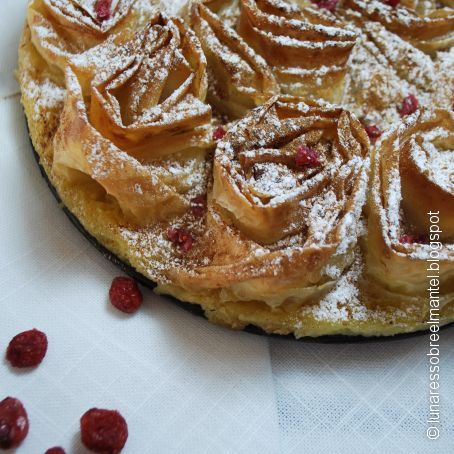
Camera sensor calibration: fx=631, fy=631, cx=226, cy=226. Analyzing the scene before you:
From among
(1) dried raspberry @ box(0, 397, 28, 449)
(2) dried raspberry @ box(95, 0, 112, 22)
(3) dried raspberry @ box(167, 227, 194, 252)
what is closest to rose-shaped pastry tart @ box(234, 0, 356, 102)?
(2) dried raspberry @ box(95, 0, 112, 22)

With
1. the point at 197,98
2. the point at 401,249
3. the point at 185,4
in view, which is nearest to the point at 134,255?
the point at 197,98

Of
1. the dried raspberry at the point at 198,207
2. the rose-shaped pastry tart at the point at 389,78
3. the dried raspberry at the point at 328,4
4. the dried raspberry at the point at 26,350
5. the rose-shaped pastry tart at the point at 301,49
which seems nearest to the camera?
the dried raspberry at the point at 26,350

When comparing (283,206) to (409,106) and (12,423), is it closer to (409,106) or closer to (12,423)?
(409,106)

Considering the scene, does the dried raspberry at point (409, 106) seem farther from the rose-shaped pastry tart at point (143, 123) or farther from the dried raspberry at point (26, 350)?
the dried raspberry at point (26, 350)

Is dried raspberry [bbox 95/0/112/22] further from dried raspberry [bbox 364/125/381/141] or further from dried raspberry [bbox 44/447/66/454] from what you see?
dried raspberry [bbox 44/447/66/454]

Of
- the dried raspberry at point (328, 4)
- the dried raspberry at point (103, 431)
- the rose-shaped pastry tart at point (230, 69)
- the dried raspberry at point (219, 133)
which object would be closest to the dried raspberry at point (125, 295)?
the dried raspberry at point (103, 431)

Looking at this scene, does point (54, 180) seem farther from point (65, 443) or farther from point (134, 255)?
point (65, 443)
